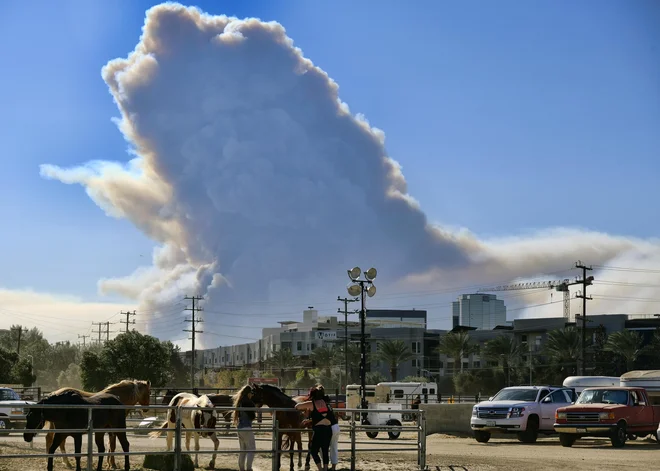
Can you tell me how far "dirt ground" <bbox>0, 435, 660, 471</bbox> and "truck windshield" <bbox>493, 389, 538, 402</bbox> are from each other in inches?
69.8

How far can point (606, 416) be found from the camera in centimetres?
3183

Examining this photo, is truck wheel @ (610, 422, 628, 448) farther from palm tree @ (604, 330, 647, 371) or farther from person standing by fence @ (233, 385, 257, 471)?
palm tree @ (604, 330, 647, 371)

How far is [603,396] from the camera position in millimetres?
33312

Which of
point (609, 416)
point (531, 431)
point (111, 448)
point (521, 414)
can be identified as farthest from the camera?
point (531, 431)

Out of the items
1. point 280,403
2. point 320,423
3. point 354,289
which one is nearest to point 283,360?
point 354,289

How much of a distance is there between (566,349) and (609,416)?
Answer: 3100 inches

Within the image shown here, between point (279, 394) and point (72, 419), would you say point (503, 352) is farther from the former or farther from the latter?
point (72, 419)

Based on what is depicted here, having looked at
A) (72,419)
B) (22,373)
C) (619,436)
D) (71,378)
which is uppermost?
(72,419)

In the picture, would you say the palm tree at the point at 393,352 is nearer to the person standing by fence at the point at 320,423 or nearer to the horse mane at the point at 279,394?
the horse mane at the point at 279,394

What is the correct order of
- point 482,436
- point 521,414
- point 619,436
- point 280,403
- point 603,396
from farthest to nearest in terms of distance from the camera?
1. point 482,436
2. point 521,414
3. point 603,396
4. point 619,436
5. point 280,403

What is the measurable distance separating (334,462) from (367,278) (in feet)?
79.8

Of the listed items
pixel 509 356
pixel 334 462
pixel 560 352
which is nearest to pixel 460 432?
pixel 334 462

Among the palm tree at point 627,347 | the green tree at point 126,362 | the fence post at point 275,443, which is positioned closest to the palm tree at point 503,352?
the palm tree at point 627,347

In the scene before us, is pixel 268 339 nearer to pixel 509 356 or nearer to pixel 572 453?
pixel 509 356
